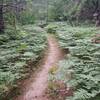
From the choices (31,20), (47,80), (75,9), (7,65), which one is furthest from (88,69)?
(31,20)

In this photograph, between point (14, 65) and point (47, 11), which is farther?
point (47, 11)

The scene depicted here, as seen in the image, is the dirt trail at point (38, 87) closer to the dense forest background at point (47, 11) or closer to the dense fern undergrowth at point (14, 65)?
the dense fern undergrowth at point (14, 65)

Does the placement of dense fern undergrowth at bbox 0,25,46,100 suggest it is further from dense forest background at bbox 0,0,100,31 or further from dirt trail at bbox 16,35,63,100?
dense forest background at bbox 0,0,100,31

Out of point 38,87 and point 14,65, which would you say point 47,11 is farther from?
point 38,87

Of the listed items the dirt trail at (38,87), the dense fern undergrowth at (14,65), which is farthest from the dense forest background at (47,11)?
the dirt trail at (38,87)

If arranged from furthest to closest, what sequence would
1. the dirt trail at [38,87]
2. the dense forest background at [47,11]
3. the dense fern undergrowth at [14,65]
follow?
the dense forest background at [47,11], the dense fern undergrowth at [14,65], the dirt trail at [38,87]

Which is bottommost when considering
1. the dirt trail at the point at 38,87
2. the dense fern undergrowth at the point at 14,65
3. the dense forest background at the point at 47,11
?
the dirt trail at the point at 38,87

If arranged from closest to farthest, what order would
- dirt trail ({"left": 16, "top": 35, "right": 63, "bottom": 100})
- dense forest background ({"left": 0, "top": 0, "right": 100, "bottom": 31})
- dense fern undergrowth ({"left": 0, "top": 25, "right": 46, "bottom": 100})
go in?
dirt trail ({"left": 16, "top": 35, "right": 63, "bottom": 100}), dense fern undergrowth ({"left": 0, "top": 25, "right": 46, "bottom": 100}), dense forest background ({"left": 0, "top": 0, "right": 100, "bottom": 31})

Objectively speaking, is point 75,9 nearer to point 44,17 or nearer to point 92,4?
point 92,4

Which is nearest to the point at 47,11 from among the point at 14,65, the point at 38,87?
the point at 14,65

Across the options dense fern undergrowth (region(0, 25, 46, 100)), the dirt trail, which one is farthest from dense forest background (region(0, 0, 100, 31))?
the dirt trail

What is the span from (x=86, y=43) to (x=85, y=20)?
1554 centimetres

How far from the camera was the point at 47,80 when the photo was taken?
24.8 feet

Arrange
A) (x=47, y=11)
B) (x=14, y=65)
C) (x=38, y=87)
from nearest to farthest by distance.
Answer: (x=38, y=87) < (x=14, y=65) < (x=47, y=11)
